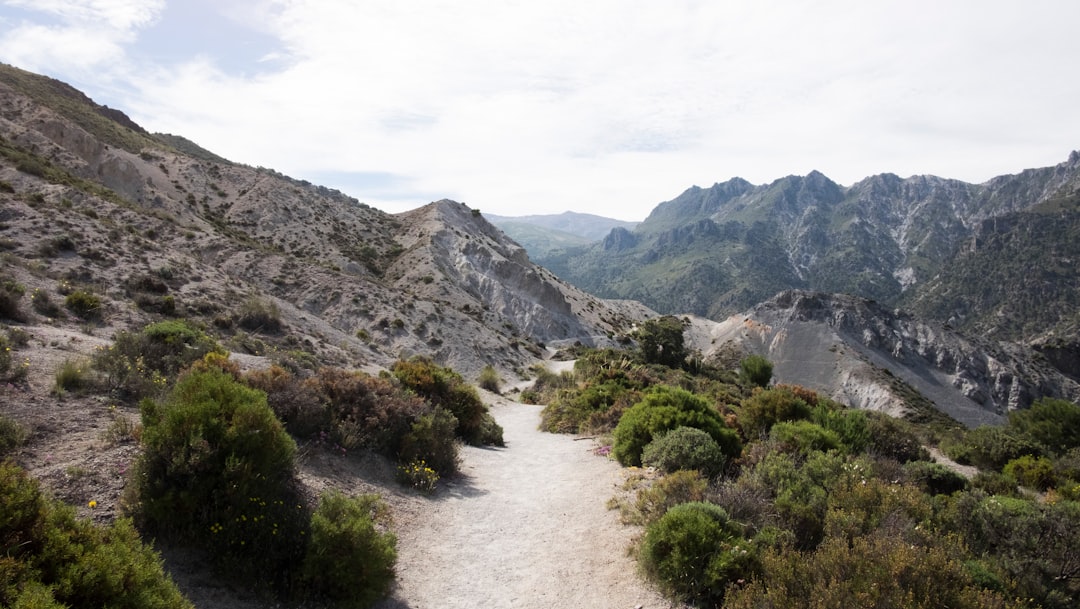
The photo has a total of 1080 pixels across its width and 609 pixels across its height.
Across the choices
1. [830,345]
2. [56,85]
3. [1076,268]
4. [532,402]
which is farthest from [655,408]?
[1076,268]

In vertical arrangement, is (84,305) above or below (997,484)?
above

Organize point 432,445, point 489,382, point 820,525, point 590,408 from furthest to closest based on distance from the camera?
point 489,382
point 590,408
point 432,445
point 820,525

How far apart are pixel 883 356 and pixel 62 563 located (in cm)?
7341

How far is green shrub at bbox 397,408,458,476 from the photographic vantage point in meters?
10.3

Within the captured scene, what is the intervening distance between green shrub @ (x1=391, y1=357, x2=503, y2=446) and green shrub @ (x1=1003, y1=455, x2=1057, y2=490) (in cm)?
1360

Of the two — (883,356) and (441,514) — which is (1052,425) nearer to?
(441,514)

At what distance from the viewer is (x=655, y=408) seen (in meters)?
11.9

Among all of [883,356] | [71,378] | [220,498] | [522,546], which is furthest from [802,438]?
[883,356]

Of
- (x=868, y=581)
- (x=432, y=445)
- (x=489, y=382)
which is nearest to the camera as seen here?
(x=868, y=581)

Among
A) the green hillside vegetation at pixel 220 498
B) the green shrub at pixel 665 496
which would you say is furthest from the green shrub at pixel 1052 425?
the green hillside vegetation at pixel 220 498

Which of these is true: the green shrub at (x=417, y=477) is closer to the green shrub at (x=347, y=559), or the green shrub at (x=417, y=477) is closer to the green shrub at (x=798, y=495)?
the green shrub at (x=347, y=559)

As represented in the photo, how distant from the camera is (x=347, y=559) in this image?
18.7 feet

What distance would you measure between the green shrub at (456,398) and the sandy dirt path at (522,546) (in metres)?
2.46

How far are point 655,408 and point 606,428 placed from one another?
150 inches
